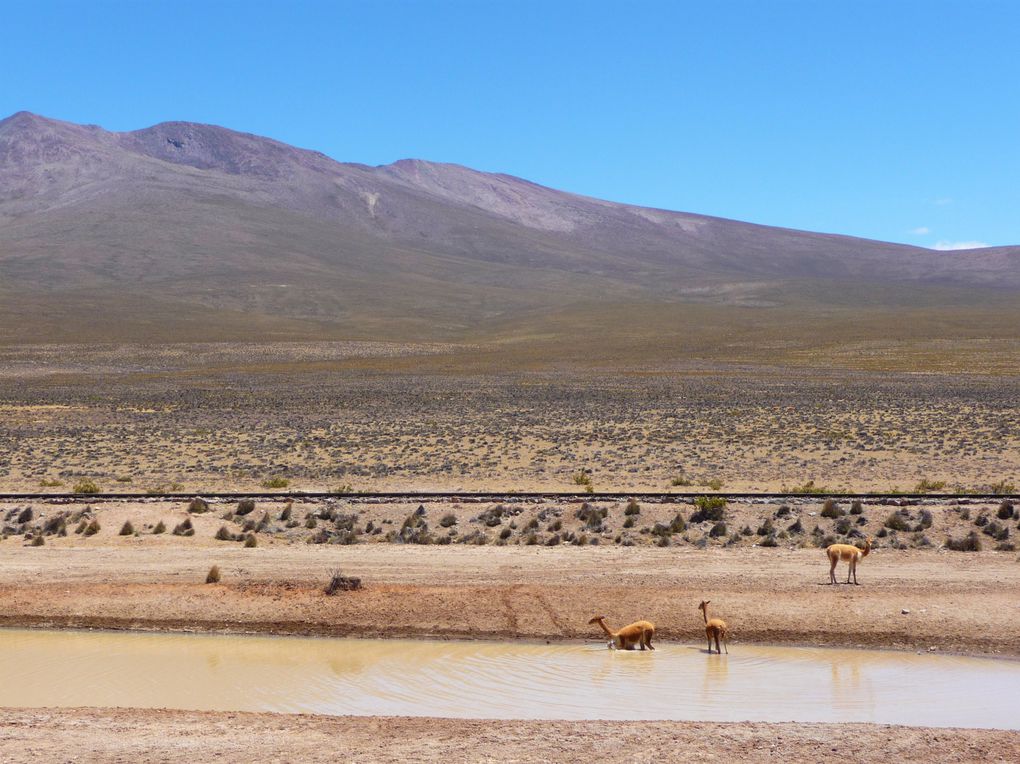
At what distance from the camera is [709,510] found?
19.9m

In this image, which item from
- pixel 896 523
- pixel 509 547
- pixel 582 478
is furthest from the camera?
pixel 582 478

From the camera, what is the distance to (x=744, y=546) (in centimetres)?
1817

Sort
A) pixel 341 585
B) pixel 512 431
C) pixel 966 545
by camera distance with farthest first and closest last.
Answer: pixel 512 431 → pixel 966 545 → pixel 341 585

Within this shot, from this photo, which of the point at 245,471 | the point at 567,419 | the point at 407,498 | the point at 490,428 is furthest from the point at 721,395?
the point at 407,498

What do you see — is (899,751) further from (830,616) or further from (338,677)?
(338,677)

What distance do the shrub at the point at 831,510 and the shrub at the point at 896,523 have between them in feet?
2.47

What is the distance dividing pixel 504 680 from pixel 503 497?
1032 cm

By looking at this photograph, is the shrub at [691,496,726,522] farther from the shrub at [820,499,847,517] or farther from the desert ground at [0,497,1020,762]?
the shrub at [820,499,847,517]

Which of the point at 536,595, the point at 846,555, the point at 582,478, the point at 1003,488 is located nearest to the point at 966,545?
the point at 846,555

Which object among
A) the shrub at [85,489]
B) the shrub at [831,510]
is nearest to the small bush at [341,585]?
the shrub at [831,510]

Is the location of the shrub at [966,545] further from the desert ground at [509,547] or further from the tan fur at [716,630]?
the tan fur at [716,630]

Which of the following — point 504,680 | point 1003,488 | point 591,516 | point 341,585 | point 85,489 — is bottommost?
point 504,680

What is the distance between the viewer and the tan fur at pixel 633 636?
40.9 ft

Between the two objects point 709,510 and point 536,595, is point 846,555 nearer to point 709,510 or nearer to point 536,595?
point 536,595
